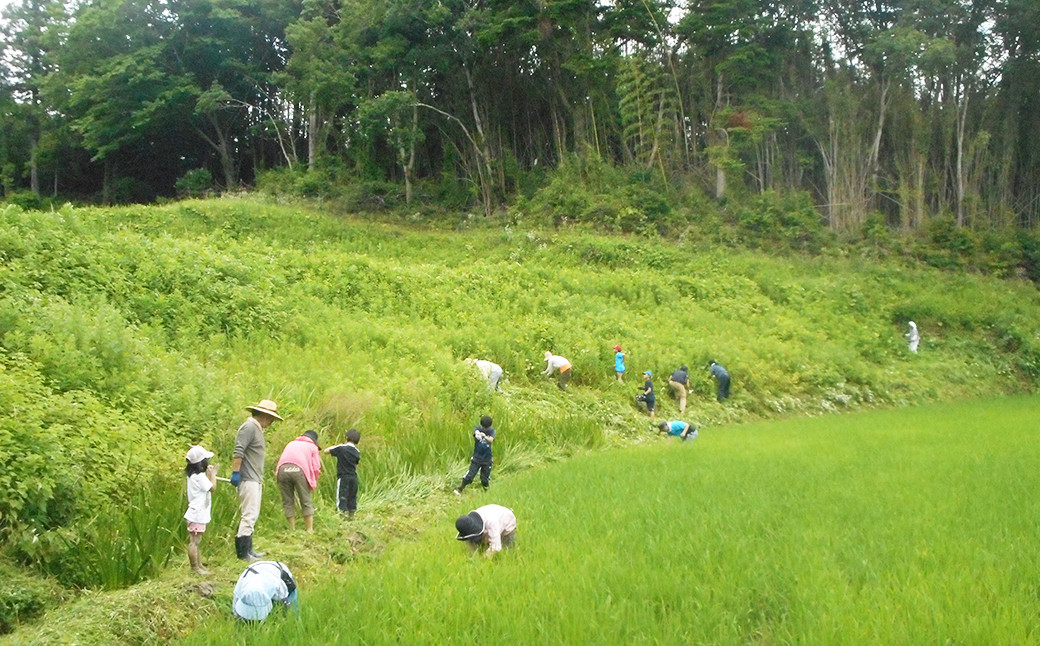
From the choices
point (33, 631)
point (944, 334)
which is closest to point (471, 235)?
point (944, 334)

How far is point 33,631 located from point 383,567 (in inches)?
98.2

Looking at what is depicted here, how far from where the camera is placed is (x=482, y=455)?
31.0 feet

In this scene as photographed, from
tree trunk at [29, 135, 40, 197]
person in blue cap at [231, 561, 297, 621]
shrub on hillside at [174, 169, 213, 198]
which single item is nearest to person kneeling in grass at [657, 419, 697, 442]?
person in blue cap at [231, 561, 297, 621]

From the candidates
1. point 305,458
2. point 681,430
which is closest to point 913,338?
point 681,430

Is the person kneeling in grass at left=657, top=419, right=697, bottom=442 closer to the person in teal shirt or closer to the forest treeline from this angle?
the person in teal shirt

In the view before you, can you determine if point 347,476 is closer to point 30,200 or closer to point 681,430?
point 681,430

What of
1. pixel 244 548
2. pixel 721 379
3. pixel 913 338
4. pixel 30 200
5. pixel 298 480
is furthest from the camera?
pixel 30 200

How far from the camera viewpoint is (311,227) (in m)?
27.5

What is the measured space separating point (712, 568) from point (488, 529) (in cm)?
186

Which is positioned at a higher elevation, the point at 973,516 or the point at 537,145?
the point at 537,145

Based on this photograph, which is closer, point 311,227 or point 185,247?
point 185,247

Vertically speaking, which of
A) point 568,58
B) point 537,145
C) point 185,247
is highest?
point 568,58

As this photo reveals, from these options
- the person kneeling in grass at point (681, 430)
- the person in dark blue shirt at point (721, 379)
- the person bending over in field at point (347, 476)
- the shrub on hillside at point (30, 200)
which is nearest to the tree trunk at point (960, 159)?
the person in dark blue shirt at point (721, 379)

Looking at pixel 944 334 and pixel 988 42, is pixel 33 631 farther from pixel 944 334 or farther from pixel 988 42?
pixel 988 42
